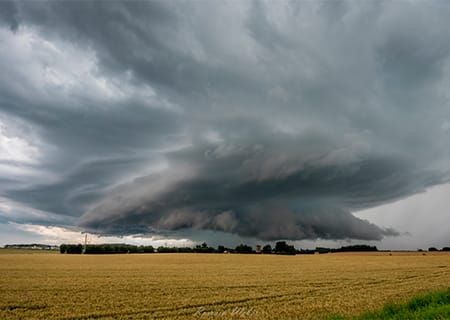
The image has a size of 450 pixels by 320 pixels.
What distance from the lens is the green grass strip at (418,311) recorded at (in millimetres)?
11906

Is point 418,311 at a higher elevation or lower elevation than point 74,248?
lower

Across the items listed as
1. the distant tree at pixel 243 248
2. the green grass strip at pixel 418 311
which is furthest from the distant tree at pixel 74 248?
the green grass strip at pixel 418 311

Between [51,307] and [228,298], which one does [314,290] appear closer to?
[228,298]

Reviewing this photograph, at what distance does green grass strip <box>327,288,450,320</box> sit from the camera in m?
11.9

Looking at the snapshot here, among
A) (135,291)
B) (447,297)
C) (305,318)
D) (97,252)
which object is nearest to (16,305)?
(135,291)

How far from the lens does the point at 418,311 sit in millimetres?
13250

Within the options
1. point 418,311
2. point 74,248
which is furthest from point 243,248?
point 418,311

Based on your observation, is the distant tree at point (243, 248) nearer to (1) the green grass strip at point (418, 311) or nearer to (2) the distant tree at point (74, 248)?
(2) the distant tree at point (74, 248)

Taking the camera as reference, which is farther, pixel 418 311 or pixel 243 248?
pixel 243 248

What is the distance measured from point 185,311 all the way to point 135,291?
28.0 feet

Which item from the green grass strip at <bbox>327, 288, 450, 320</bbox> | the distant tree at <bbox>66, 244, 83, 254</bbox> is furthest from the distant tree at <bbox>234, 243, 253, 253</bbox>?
the green grass strip at <bbox>327, 288, 450, 320</bbox>

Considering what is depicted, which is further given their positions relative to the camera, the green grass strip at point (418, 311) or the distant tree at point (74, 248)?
the distant tree at point (74, 248)

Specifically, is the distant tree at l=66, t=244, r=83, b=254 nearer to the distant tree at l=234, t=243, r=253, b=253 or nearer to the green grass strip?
the distant tree at l=234, t=243, r=253, b=253

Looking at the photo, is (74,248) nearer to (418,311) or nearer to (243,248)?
(243,248)
